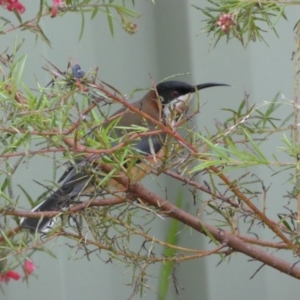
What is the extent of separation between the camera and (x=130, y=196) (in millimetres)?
712

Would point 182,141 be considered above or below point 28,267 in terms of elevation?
above

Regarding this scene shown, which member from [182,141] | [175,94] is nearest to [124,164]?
[182,141]

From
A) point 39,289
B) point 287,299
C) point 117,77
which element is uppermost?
point 117,77

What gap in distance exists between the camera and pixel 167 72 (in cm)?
191

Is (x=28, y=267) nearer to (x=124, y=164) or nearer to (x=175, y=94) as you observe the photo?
(x=124, y=164)

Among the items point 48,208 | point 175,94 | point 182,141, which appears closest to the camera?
point 182,141

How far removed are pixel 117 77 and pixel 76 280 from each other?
1.92ft

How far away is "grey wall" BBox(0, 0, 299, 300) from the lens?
176 cm

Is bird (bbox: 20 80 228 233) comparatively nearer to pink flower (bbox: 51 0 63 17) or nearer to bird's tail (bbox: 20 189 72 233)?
bird's tail (bbox: 20 189 72 233)

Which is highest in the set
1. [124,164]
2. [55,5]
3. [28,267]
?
[55,5]

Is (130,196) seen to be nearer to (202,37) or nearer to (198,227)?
(198,227)

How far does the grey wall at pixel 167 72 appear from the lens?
1757 millimetres

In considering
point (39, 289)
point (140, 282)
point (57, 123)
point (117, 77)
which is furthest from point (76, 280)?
point (57, 123)

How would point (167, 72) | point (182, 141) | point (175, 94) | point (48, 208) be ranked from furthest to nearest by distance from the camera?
point (167, 72) < point (175, 94) < point (48, 208) < point (182, 141)
